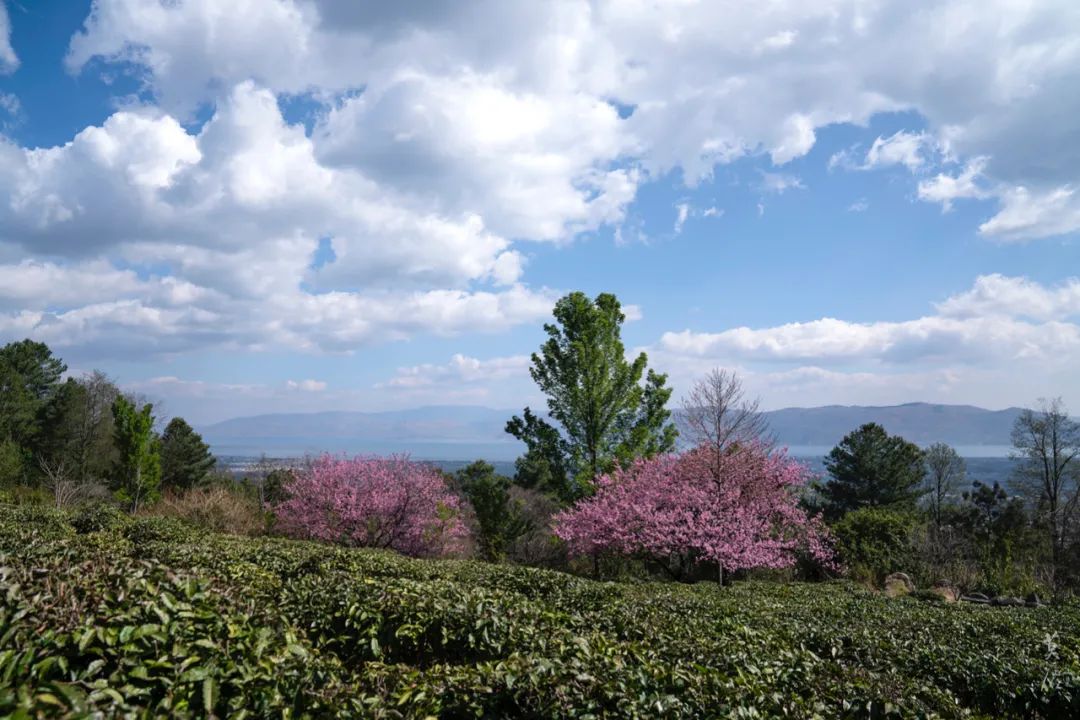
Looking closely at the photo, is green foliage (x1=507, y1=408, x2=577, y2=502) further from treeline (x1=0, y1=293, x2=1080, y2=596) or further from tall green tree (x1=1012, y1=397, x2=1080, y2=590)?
tall green tree (x1=1012, y1=397, x2=1080, y2=590)

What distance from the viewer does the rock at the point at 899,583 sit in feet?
57.6

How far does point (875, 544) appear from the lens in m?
20.0

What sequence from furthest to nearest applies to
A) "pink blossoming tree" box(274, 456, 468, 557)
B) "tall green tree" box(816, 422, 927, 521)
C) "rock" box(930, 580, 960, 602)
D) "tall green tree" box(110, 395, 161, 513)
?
"tall green tree" box(816, 422, 927, 521) < "tall green tree" box(110, 395, 161, 513) < "pink blossoming tree" box(274, 456, 468, 557) < "rock" box(930, 580, 960, 602)

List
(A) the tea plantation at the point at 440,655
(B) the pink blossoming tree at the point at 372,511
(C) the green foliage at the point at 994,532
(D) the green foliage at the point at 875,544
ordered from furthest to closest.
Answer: (D) the green foliage at the point at 875,544 < (C) the green foliage at the point at 994,532 < (B) the pink blossoming tree at the point at 372,511 < (A) the tea plantation at the point at 440,655

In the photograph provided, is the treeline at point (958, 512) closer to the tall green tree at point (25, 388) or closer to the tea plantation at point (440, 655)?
the tea plantation at point (440, 655)

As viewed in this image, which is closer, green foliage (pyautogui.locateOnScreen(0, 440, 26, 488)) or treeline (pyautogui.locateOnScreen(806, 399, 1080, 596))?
treeline (pyautogui.locateOnScreen(806, 399, 1080, 596))

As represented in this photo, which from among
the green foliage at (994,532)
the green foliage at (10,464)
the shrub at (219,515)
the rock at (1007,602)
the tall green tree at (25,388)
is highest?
the tall green tree at (25,388)

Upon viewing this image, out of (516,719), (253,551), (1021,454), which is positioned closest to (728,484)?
(253,551)

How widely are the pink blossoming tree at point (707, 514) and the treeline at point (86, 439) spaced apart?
24580mm

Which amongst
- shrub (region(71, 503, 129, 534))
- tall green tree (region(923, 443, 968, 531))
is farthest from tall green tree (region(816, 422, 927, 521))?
shrub (region(71, 503, 129, 534))

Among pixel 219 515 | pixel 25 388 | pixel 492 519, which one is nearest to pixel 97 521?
pixel 219 515

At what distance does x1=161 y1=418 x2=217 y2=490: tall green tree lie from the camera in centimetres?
3900

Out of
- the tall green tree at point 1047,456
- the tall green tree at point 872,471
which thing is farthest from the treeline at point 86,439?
the tall green tree at point 1047,456

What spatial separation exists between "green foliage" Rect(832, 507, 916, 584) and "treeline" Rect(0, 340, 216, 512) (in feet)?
101
